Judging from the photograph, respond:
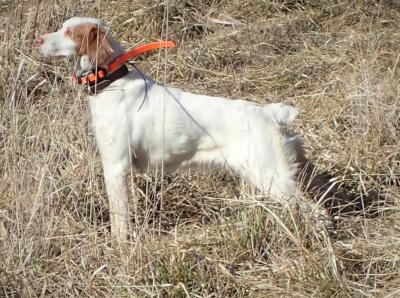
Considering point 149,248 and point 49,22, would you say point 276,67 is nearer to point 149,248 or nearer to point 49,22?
point 49,22

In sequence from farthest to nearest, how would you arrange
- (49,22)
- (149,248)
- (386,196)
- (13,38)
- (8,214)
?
1. (49,22)
2. (13,38)
3. (386,196)
4. (8,214)
5. (149,248)

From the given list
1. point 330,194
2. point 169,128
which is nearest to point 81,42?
point 169,128

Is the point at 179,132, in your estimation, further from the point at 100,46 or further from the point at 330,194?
the point at 330,194

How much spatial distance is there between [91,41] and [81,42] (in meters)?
0.04

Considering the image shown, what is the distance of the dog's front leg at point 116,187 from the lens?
3.42 metres


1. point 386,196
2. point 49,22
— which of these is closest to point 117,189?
point 386,196

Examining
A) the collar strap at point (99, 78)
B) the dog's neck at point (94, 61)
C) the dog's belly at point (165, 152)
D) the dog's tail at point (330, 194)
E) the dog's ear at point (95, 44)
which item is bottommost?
the dog's tail at point (330, 194)

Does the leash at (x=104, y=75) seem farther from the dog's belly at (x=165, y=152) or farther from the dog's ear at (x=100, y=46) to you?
the dog's belly at (x=165, y=152)

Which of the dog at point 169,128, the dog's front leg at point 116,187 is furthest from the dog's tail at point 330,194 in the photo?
the dog's front leg at point 116,187

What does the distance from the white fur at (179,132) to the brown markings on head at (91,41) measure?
42mm

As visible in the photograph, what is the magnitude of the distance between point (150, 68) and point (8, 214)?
2.28 m

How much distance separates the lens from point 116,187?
11.9ft

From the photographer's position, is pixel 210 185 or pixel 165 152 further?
pixel 210 185

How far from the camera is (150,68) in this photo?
532 cm
